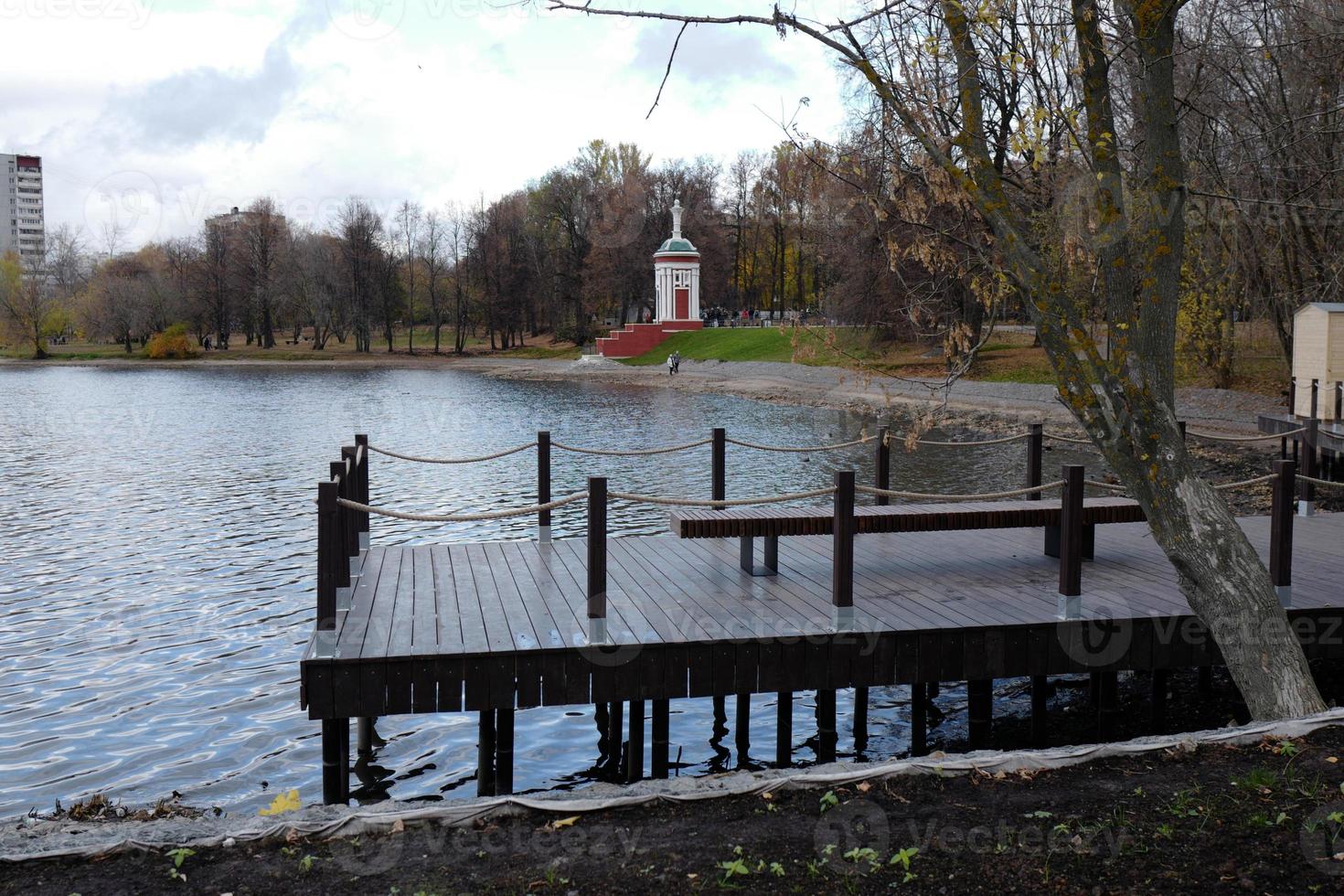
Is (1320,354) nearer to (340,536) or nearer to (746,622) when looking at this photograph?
(746,622)

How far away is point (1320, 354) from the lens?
2061 cm

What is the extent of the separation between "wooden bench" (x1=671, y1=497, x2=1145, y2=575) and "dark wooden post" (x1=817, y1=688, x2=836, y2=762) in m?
1.28

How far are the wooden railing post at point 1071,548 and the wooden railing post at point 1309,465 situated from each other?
5565mm

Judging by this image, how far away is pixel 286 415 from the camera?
41.7 meters

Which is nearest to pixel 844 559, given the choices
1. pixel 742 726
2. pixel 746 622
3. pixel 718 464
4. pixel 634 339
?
pixel 746 622

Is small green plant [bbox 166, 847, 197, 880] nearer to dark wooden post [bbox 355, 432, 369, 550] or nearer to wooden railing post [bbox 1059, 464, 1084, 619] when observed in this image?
dark wooden post [bbox 355, 432, 369, 550]

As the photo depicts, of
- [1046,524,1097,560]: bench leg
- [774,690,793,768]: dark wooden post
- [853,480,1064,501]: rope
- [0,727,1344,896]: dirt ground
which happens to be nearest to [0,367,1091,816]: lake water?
[774,690,793,768]: dark wooden post

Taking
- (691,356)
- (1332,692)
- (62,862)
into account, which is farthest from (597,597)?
(691,356)

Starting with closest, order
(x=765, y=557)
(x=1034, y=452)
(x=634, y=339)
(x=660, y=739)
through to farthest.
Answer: (x=660, y=739), (x=765, y=557), (x=1034, y=452), (x=634, y=339)

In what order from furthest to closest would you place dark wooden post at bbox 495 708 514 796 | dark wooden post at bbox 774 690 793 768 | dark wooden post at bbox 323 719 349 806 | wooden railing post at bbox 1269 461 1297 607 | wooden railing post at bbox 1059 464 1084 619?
dark wooden post at bbox 774 690 793 768 < wooden railing post at bbox 1269 461 1297 607 < wooden railing post at bbox 1059 464 1084 619 < dark wooden post at bbox 495 708 514 796 < dark wooden post at bbox 323 719 349 806

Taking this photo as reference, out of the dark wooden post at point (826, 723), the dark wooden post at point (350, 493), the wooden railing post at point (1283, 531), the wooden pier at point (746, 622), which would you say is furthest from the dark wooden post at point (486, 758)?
the wooden railing post at point (1283, 531)

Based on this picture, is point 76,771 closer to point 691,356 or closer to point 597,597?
point 597,597

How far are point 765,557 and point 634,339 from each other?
69.5 metres

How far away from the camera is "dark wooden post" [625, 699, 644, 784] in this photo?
8117 millimetres
